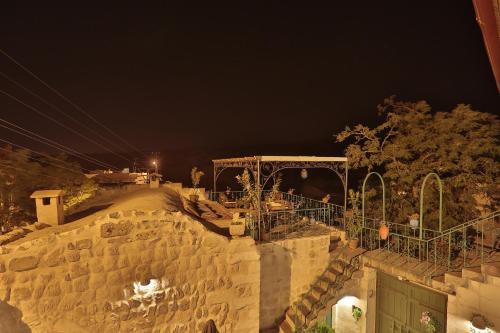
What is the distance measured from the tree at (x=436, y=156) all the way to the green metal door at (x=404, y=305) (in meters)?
2.83

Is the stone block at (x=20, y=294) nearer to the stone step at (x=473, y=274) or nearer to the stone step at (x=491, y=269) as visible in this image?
the stone step at (x=473, y=274)

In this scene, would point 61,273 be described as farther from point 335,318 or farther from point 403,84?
point 403,84

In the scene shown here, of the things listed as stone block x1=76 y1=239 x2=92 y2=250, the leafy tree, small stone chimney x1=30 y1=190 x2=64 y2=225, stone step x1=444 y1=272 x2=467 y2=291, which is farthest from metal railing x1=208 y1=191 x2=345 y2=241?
the leafy tree

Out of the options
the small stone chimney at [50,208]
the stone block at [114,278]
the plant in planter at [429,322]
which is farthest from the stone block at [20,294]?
the plant in planter at [429,322]

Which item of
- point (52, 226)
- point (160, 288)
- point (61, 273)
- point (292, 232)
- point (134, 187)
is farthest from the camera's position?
point (134, 187)

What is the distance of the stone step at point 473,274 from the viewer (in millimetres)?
6023

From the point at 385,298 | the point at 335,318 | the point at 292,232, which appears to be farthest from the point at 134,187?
the point at 385,298

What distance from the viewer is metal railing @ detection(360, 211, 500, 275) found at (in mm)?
7000

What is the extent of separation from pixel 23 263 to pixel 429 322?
8269 millimetres

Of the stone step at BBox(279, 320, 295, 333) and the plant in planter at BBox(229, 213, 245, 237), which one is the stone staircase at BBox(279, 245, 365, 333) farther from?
the plant in planter at BBox(229, 213, 245, 237)

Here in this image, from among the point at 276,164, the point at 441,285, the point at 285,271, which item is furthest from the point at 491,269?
the point at 276,164

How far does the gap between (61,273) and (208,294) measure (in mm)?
2992

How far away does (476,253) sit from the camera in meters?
7.60

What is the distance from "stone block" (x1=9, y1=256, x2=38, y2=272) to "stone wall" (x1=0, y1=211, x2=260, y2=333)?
0.01 meters
